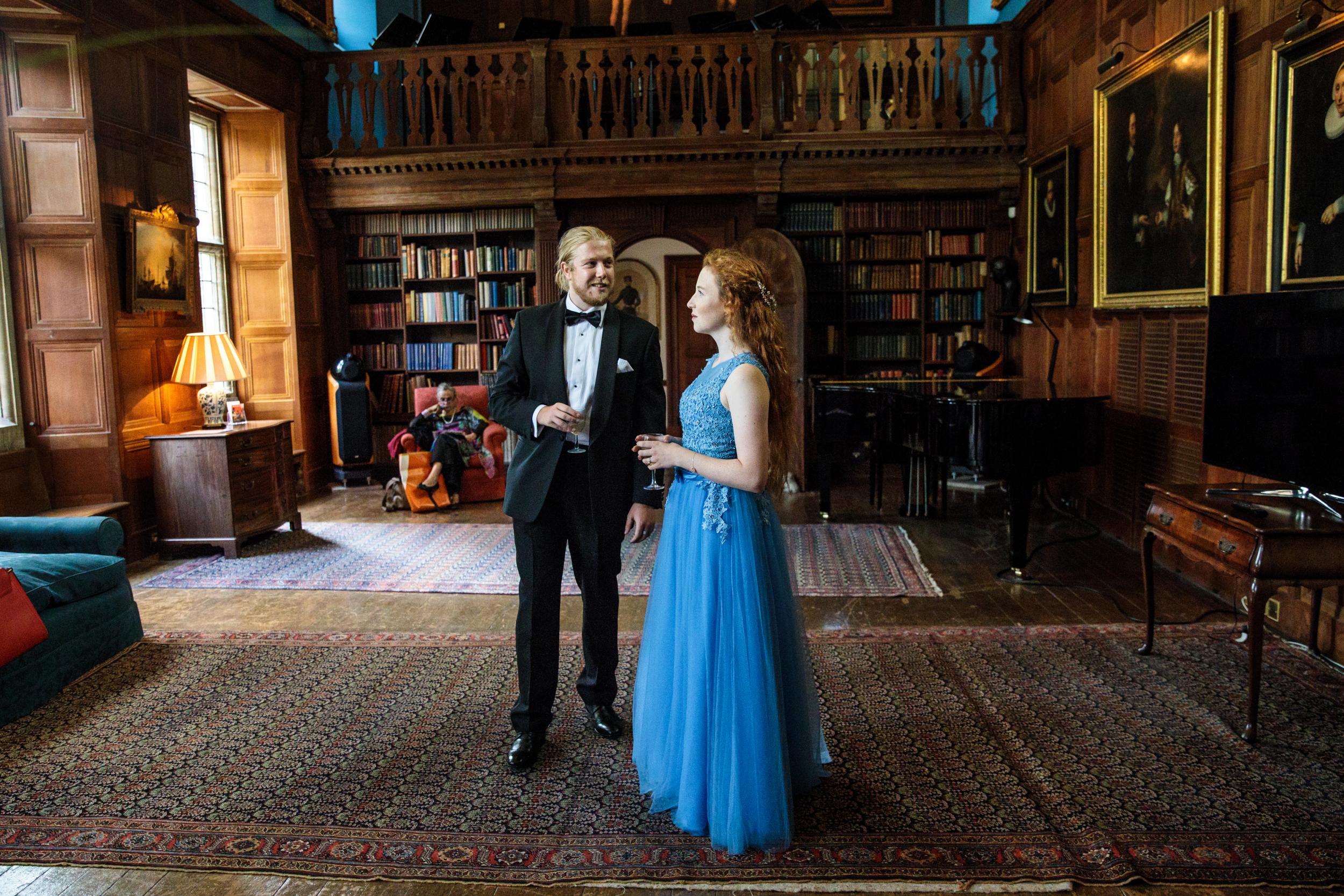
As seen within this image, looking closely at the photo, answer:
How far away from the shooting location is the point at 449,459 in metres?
7.58

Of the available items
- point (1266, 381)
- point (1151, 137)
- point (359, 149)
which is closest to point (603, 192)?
point (359, 149)

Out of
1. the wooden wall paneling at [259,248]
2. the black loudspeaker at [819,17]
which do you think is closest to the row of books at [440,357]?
the wooden wall paneling at [259,248]

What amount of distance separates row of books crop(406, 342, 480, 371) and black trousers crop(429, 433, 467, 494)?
1.70 m

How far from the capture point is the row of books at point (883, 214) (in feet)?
28.6

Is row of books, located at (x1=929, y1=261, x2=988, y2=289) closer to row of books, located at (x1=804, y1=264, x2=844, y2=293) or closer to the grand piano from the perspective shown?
row of books, located at (x1=804, y1=264, x2=844, y2=293)

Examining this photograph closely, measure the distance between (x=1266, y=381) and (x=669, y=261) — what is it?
7934mm

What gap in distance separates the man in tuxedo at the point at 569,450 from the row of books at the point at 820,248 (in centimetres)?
615

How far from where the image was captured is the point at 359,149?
28.0ft

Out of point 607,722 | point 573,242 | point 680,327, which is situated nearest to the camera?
point 573,242

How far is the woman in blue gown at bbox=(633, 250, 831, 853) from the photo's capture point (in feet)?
7.64

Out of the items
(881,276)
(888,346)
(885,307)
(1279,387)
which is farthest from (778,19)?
(1279,387)

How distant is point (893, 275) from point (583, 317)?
6567 mm

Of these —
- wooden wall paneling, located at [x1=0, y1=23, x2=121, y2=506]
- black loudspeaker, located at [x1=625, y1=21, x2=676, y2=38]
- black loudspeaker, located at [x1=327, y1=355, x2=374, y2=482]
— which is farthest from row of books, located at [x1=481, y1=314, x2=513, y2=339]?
wooden wall paneling, located at [x1=0, y1=23, x2=121, y2=506]

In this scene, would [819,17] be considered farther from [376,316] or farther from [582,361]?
[582,361]
